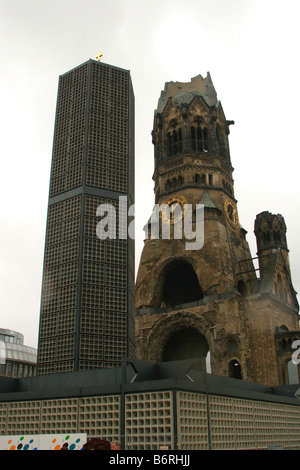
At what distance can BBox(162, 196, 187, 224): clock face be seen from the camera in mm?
54812

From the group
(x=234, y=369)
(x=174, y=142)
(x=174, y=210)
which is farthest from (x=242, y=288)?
(x=174, y=142)

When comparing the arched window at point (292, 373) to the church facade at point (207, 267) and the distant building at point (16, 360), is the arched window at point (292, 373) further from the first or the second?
the distant building at point (16, 360)

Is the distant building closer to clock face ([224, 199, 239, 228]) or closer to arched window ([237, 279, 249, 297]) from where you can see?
arched window ([237, 279, 249, 297])

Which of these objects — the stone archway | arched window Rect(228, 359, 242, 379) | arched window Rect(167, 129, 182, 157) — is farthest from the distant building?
arched window Rect(228, 359, 242, 379)

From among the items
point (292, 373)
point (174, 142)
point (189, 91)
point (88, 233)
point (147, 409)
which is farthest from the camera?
point (189, 91)

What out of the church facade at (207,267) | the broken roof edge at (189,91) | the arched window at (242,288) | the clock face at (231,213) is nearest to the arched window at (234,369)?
the church facade at (207,267)

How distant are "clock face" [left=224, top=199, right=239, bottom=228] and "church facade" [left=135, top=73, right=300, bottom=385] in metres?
0.18

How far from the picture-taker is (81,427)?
23.1m

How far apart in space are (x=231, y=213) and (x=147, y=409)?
123 feet

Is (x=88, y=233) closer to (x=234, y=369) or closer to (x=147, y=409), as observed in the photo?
(x=147, y=409)

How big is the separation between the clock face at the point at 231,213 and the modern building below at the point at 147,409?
91.9ft

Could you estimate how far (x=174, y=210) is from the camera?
182ft
